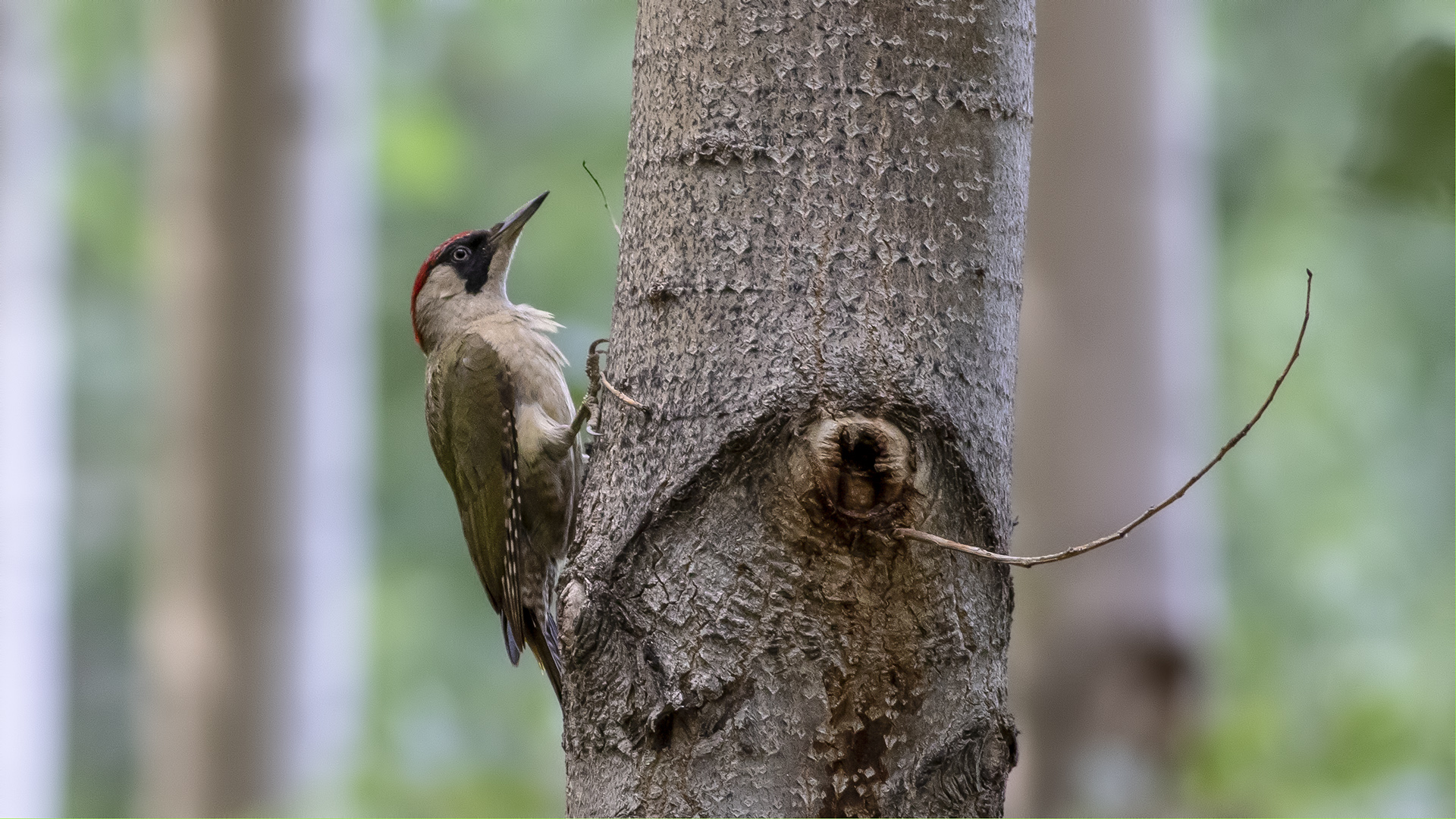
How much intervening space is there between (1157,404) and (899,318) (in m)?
2.72

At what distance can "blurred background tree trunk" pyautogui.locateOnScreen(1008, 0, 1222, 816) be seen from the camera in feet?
11.5

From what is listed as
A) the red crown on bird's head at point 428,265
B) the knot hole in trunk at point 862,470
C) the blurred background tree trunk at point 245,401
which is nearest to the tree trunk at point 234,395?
the blurred background tree trunk at point 245,401

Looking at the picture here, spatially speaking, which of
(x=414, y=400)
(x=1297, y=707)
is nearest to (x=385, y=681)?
(x=414, y=400)

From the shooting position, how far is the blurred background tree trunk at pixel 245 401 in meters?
4.18

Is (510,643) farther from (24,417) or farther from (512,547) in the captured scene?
(24,417)

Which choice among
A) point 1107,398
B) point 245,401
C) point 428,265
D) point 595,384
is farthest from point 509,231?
point 1107,398

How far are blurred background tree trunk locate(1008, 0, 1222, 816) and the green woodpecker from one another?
1.50 meters

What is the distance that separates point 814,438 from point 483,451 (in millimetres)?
1654

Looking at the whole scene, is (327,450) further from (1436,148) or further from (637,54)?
(1436,148)

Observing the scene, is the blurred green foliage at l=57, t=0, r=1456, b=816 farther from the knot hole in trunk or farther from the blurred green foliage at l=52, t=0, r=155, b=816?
the knot hole in trunk

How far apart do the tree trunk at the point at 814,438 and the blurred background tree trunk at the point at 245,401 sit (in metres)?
3.26

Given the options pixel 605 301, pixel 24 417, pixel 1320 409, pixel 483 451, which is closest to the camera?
pixel 483 451

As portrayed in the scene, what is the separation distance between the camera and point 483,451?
2.69 meters

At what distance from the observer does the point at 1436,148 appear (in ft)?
2.49
